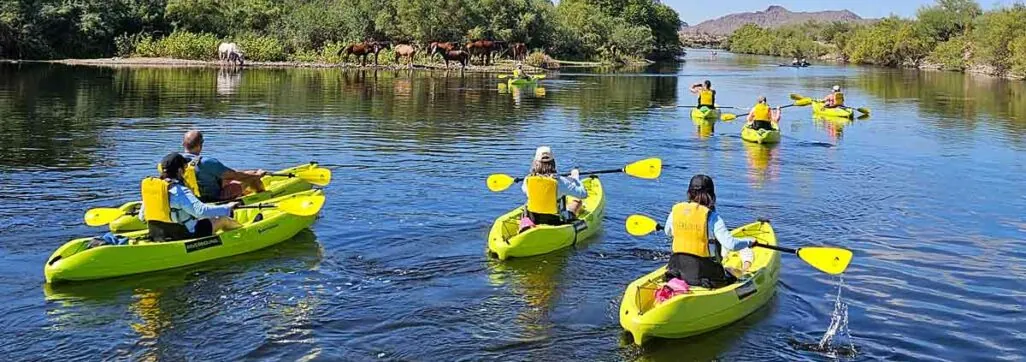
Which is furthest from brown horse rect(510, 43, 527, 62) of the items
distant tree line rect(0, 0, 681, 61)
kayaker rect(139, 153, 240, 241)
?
kayaker rect(139, 153, 240, 241)

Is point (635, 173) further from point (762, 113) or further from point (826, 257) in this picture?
point (762, 113)

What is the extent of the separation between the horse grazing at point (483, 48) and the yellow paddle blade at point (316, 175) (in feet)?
166

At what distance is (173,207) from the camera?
32.4 ft

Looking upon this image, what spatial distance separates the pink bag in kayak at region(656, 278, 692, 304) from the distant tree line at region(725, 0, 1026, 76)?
67781 mm

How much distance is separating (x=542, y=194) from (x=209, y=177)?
4.33 meters

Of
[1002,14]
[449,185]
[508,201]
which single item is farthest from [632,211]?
[1002,14]

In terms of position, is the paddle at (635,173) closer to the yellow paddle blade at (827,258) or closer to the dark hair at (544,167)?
the dark hair at (544,167)

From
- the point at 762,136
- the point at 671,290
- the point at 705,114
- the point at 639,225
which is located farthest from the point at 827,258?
the point at 705,114

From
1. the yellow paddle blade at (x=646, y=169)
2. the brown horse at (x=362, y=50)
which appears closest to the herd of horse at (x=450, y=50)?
the brown horse at (x=362, y=50)

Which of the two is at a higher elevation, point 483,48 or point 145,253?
point 483,48

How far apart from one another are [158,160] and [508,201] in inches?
295

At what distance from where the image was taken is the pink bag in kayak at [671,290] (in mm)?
8188

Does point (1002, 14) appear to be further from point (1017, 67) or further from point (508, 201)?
point (508, 201)

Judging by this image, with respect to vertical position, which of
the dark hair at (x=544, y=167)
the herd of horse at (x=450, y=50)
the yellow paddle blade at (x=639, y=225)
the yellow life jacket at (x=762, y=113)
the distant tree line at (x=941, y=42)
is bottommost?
the yellow paddle blade at (x=639, y=225)
